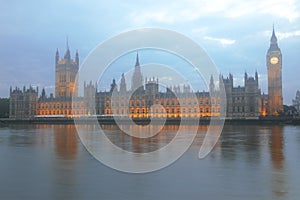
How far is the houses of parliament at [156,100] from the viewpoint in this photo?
103938 millimetres

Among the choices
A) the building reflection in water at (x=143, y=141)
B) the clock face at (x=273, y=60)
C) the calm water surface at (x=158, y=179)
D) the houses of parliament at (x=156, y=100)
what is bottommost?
the building reflection in water at (x=143, y=141)

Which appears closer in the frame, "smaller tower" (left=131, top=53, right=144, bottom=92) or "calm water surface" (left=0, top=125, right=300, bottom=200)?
"calm water surface" (left=0, top=125, right=300, bottom=200)

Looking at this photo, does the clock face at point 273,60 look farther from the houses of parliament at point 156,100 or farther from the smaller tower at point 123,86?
the smaller tower at point 123,86

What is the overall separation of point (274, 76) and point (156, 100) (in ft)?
158

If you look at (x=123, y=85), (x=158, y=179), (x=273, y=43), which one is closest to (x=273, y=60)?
(x=273, y=43)

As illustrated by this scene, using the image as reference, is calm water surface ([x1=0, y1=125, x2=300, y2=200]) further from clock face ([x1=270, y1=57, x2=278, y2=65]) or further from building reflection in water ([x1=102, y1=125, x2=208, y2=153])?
clock face ([x1=270, y1=57, x2=278, y2=65])

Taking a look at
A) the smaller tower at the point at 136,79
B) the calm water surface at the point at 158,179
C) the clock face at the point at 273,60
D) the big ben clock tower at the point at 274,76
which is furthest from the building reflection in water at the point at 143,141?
the clock face at the point at 273,60

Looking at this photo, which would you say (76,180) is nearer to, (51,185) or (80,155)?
(51,185)

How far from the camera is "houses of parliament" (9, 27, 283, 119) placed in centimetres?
10394

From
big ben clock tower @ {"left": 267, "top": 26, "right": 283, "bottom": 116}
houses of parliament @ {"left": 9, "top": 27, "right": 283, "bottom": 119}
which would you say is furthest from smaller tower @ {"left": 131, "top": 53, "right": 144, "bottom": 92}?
big ben clock tower @ {"left": 267, "top": 26, "right": 283, "bottom": 116}

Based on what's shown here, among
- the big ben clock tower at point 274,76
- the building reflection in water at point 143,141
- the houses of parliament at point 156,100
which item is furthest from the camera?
the big ben clock tower at point 274,76

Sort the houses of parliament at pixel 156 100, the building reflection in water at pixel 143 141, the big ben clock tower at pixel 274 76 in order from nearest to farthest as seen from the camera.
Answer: the building reflection in water at pixel 143 141, the houses of parliament at pixel 156 100, the big ben clock tower at pixel 274 76

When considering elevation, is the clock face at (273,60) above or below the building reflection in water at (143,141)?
above

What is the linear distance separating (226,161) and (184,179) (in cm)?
420
